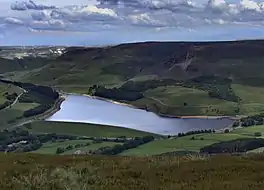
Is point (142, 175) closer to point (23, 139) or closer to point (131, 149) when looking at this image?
point (131, 149)

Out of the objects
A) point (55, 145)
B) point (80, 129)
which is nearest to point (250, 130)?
point (80, 129)

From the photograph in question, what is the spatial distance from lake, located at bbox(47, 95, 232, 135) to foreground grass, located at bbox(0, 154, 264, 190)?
116 metres

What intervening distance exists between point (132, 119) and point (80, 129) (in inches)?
1130

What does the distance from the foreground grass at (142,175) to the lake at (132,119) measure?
115811 mm

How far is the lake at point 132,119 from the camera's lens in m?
141

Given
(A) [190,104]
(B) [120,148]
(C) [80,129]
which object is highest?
(B) [120,148]

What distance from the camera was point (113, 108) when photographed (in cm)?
18975

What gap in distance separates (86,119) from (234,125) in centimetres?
4838

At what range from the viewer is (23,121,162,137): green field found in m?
126

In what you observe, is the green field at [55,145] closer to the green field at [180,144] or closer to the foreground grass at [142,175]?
the green field at [180,144]

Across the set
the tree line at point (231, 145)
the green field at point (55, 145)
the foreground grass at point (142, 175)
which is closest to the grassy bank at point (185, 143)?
the tree line at point (231, 145)

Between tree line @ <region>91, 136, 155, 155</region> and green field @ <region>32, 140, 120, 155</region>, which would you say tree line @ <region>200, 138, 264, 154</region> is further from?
green field @ <region>32, 140, 120, 155</region>

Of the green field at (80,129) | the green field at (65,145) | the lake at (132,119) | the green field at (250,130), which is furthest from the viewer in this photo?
the lake at (132,119)

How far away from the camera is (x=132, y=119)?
157500 mm
